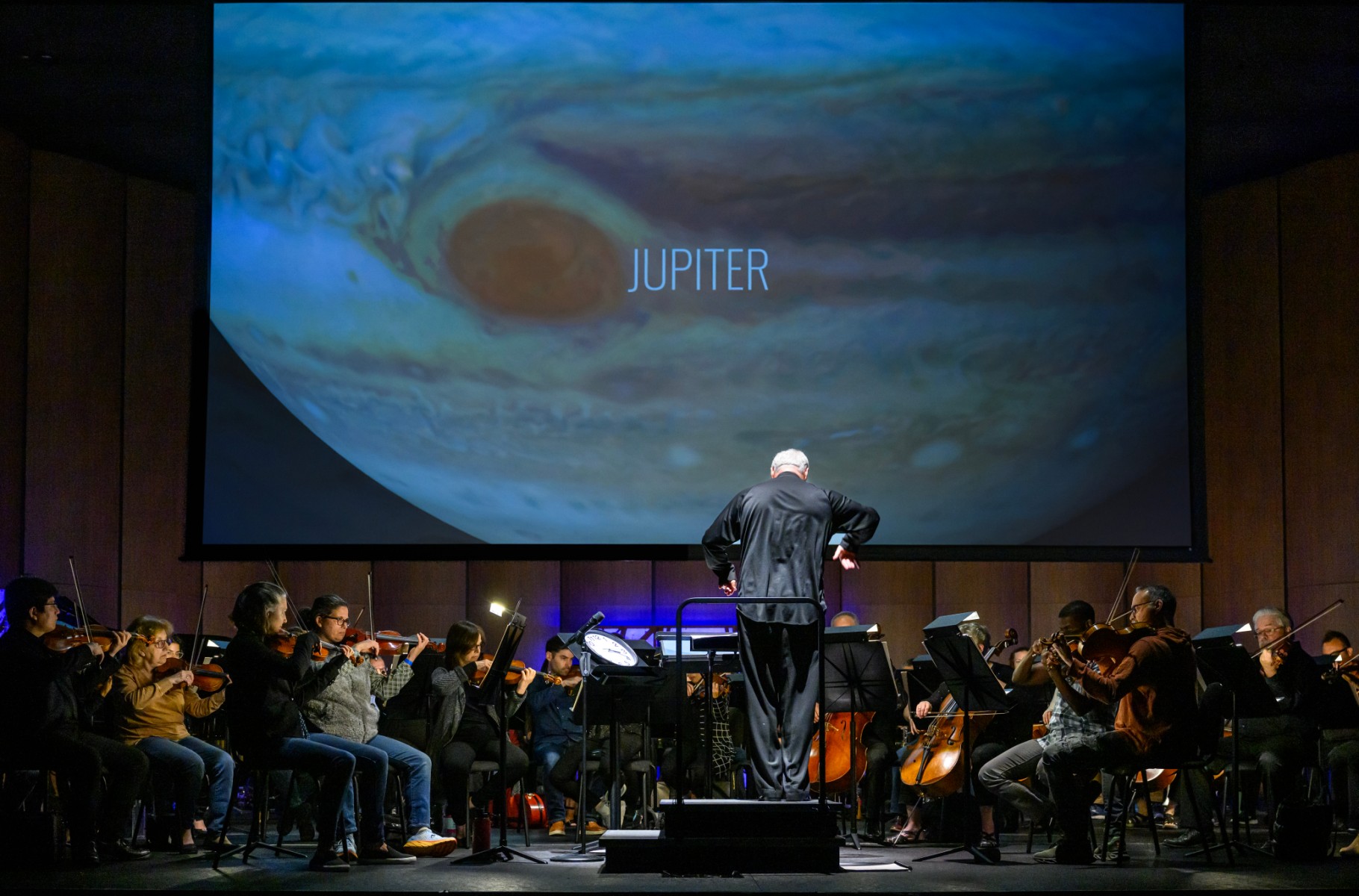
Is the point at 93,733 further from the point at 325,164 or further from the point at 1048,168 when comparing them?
the point at 1048,168

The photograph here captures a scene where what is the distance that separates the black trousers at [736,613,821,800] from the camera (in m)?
5.78

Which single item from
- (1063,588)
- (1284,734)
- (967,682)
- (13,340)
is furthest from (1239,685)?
(13,340)

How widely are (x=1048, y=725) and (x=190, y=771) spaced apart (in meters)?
4.04

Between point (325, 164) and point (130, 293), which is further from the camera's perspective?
point (130, 293)

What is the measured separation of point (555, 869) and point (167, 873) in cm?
158

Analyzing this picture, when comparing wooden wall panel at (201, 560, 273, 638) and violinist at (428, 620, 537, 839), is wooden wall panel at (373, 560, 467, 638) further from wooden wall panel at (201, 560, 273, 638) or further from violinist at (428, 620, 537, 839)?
violinist at (428, 620, 537, 839)

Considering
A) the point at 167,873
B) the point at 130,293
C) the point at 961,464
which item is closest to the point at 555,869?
the point at 167,873

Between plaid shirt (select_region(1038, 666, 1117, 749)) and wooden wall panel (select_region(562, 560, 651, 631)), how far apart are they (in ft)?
15.8

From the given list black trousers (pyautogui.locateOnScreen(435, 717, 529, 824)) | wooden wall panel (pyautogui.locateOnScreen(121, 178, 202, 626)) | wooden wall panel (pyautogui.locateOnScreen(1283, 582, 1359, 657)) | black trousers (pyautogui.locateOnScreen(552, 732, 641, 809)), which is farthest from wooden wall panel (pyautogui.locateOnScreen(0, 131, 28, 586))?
wooden wall panel (pyautogui.locateOnScreen(1283, 582, 1359, 657))

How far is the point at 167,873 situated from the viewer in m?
5.59

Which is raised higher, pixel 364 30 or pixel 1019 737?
pixel 364 30

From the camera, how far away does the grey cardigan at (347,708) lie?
628cm

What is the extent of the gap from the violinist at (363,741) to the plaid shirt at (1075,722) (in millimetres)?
2832

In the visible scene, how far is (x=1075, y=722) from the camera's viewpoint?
238 inches
